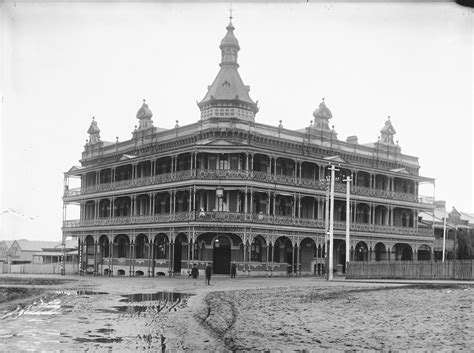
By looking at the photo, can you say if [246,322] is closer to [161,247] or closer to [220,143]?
[220,143]

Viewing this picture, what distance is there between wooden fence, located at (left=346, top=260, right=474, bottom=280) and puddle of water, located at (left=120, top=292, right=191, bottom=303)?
15.3m

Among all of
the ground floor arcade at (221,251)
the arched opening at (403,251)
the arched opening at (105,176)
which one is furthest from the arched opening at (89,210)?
the arched opening at (403,251)

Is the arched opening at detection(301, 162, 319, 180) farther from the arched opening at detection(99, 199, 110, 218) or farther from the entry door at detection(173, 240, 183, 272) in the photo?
the arched opening at detection(99, 199, 110, 218)

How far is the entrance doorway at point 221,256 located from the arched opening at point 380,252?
1681cm

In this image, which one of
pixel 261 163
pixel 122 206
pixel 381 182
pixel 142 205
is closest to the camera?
pixel 261 163

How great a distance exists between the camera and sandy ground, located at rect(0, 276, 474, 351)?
1479 cm

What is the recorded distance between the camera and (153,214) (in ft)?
176

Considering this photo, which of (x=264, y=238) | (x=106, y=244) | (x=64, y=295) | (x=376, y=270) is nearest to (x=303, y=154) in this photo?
(x=264, y=238)

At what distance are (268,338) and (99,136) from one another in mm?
53291

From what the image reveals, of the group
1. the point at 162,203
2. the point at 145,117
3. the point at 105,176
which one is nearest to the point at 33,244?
the point at 105,176

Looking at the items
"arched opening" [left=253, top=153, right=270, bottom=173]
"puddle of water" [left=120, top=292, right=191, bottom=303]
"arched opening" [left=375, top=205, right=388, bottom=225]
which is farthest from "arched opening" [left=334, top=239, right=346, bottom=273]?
"puddle of water" [left=120, top=292, right=191, bottom=303]

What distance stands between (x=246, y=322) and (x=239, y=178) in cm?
3100

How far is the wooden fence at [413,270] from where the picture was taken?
36.5 m

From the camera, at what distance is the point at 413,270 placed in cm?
3991
